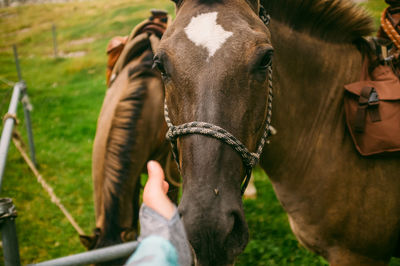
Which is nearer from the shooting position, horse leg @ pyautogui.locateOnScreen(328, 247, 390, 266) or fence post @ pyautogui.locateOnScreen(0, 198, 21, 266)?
fence post @ pyautogui.locateOnScreen(0, 198, 21, 266)

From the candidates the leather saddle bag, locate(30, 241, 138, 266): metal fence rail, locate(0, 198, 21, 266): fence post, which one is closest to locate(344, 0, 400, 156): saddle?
the leather saddle bag

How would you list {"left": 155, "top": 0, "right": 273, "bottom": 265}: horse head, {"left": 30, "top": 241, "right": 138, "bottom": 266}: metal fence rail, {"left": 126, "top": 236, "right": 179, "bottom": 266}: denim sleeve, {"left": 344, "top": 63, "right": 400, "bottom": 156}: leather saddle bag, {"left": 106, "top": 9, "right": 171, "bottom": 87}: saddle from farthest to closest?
{"left": 106, "top": 9, "right": 171, "bottom": 87}: saddle → {"left": 344, "top": 63, "right": 400, "bottom": 156}: leather saddle bag → {"left": 30, "top": 241, "right": 138, "bottom": 266}: metal fence rail → {"left": 155, "top": 0, "right": 273, "bottom": 265}: horse head → {"left": 126, "top": 236, "right": 179, "bottom": 266}: denim sleeve

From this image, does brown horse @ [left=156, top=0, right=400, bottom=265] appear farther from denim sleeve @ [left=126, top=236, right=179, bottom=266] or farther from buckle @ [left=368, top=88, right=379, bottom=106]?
denim sleeve @ [left=126, top=236, right=179, bottom=266]

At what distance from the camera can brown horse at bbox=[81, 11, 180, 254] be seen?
2113 millimetres

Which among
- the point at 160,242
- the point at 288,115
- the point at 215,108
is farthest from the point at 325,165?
the point at 160,242

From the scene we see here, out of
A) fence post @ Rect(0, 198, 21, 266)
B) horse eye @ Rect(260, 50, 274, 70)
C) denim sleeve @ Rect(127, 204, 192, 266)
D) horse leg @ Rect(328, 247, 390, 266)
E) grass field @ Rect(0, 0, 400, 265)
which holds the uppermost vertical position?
horse eye @ Rect(260, 50, 274, 70)

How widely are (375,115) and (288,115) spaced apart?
0.51 metres

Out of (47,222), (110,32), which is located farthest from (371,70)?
(110,32)

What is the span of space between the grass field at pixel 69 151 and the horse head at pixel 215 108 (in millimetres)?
2476

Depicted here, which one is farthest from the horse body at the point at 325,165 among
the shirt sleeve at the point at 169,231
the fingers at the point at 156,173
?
the shirt sleeve at the point at 169,231

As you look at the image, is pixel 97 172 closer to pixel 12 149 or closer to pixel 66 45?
pixel 12 149

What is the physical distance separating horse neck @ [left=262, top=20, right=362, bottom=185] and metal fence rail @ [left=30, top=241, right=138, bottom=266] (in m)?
1.09

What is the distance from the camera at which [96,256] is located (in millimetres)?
1703

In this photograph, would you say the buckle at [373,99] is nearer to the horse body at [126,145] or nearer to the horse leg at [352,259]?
the horse leg at [352,259]
